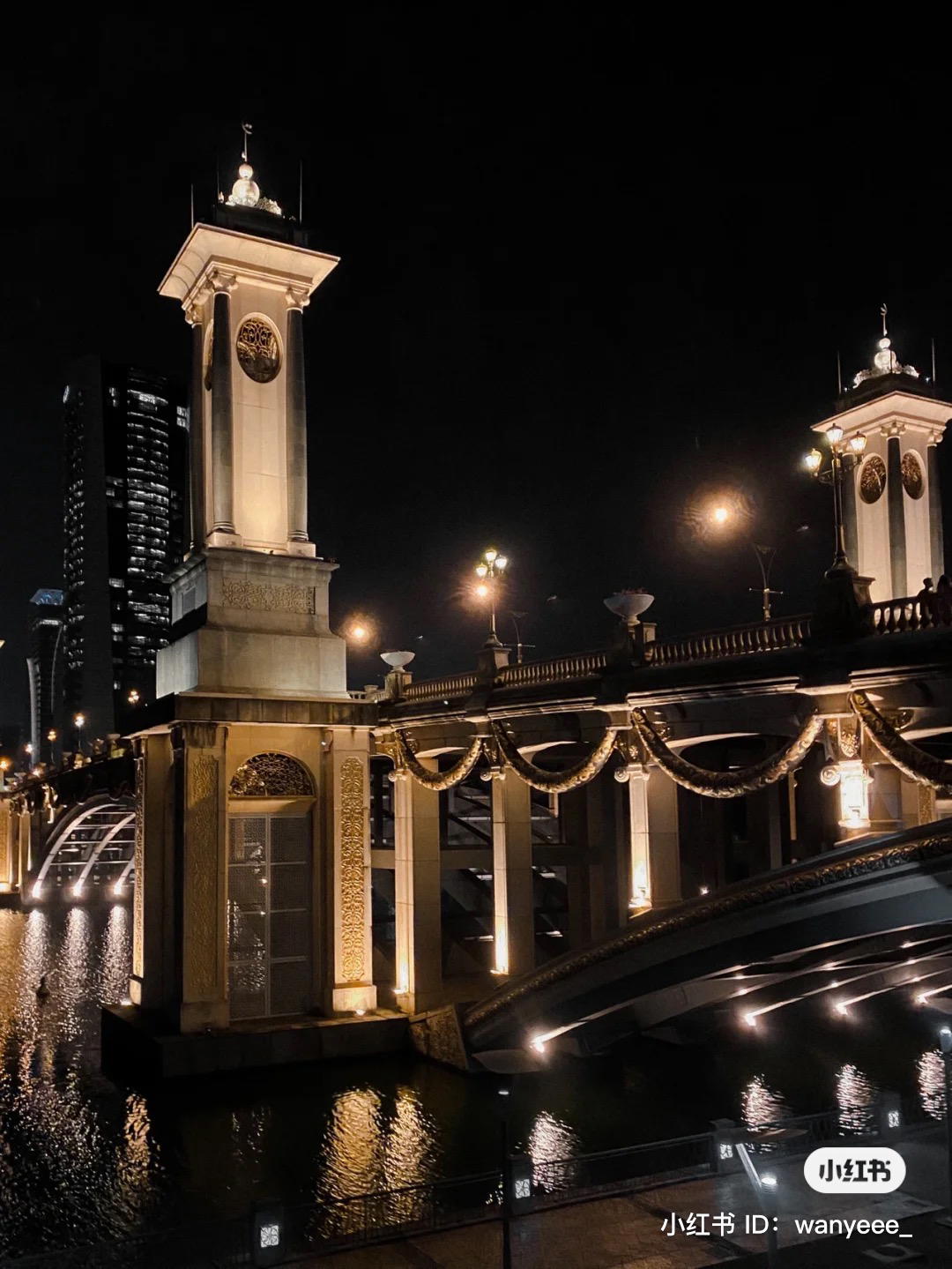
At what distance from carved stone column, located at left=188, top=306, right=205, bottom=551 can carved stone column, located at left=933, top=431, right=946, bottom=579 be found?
18.1m

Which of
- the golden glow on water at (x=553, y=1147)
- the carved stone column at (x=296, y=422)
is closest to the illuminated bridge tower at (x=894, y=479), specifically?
the carved stone column at (x=296, y=422)

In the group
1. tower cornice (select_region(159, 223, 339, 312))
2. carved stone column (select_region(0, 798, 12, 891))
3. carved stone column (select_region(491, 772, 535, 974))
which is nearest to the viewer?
carved stone column (select_region(491, 772, 535, 974))

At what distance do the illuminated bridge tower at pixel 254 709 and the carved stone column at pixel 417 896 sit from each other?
0.79 metres

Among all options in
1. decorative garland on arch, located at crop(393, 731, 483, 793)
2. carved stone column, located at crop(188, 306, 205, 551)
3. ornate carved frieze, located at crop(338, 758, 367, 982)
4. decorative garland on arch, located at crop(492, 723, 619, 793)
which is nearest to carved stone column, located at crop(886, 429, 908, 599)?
decorative garland on arch, located at crop(492, 723, 619, 793)

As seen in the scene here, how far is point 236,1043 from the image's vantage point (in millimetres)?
21344

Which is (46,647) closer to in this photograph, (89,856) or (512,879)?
(89,856)

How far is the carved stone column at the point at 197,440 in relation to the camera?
958 inches

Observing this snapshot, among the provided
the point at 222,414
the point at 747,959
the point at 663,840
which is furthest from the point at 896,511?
the point at 222,414

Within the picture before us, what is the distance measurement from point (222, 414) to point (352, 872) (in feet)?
32.8

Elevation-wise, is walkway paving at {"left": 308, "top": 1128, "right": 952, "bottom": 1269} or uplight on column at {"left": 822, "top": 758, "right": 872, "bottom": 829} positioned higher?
uplight on column at {"left": 822, "top": 758, "right": 872, "bottom": 829}

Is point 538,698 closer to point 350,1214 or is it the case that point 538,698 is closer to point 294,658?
point 294,658

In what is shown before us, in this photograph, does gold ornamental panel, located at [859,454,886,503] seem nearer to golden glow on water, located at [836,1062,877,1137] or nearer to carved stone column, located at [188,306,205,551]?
golden glow on water, located at [836,1062,877,1137]

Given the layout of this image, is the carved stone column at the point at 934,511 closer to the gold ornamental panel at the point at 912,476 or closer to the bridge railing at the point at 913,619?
the gold ornamental panel at the point at 912,476

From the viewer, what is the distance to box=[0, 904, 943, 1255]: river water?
51.6 feet
